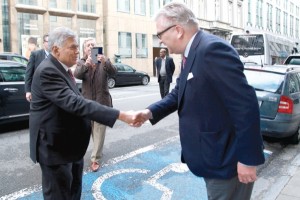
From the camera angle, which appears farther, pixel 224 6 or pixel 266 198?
pixel 224 6

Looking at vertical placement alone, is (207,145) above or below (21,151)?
above

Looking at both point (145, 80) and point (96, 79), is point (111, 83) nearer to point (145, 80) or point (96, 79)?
point (145, 80)

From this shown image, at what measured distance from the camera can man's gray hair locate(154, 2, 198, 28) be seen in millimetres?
2264

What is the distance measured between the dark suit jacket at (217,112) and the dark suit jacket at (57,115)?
76cm

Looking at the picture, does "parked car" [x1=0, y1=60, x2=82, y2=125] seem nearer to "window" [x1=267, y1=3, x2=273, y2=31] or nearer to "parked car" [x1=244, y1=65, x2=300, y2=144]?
"parked car" [x1=244, y1=65, x2=300, y2=144]

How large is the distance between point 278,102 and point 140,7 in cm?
2572

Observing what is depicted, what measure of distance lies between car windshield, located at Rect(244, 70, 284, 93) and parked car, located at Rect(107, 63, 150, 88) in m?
13.3

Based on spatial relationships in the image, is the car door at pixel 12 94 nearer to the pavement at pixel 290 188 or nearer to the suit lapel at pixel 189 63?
the pavement at pixel 290 188

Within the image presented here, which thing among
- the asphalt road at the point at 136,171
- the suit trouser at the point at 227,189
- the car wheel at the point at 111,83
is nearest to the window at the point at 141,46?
the car wheel at the point at 111,83

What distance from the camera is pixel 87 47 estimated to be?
201 inches

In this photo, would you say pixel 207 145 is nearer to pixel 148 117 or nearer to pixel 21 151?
pixel 148 117

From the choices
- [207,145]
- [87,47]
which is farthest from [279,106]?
[207,145]

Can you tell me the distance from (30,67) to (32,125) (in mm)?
3696

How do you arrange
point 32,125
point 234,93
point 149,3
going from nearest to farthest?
1. point 234,93
2. point 32,125
3. point 149,3
